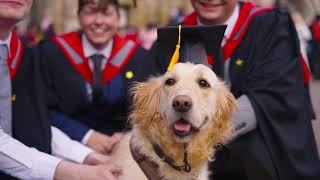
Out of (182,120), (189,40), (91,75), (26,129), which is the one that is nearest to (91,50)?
(91,75)

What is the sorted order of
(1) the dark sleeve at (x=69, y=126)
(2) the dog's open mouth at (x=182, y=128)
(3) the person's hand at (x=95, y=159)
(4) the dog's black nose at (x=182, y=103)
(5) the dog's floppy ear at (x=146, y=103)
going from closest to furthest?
(4) the dog's black nose at (x=182, y=103) → (2) the dog's open mouth at (x=182, y=128) → (5) the dog's floppy ear at (x=146, y=103) → (3) the person's hand at (x=95, y=159) → (1) the dark sleeve at (x=69, y=126)

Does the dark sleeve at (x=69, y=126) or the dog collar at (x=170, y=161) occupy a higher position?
the dog collar at (x=170, y=161)

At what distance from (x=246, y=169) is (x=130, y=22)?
931 inches

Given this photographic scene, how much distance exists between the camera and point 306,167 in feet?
11.5

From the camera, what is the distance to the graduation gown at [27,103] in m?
3.38

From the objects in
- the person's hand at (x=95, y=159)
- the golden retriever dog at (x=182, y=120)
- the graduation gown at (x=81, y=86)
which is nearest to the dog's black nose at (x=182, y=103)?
the golden retriever dog at (x=182, y=120)

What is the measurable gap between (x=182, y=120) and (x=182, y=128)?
0.16 feet

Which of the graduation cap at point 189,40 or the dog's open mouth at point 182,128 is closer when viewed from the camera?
the dog's open mouth at point 182,128

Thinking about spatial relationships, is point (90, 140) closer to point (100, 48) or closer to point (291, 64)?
point (100, 48)

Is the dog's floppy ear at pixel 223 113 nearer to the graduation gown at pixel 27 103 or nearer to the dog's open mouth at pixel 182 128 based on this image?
the dog's open mouth at pixel 182 128

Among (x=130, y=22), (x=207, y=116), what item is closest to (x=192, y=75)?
(x=207, y=116)

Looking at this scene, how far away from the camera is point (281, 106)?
3467mm

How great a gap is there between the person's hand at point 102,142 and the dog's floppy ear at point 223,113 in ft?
3.33

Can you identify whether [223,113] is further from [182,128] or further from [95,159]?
[95,159]
